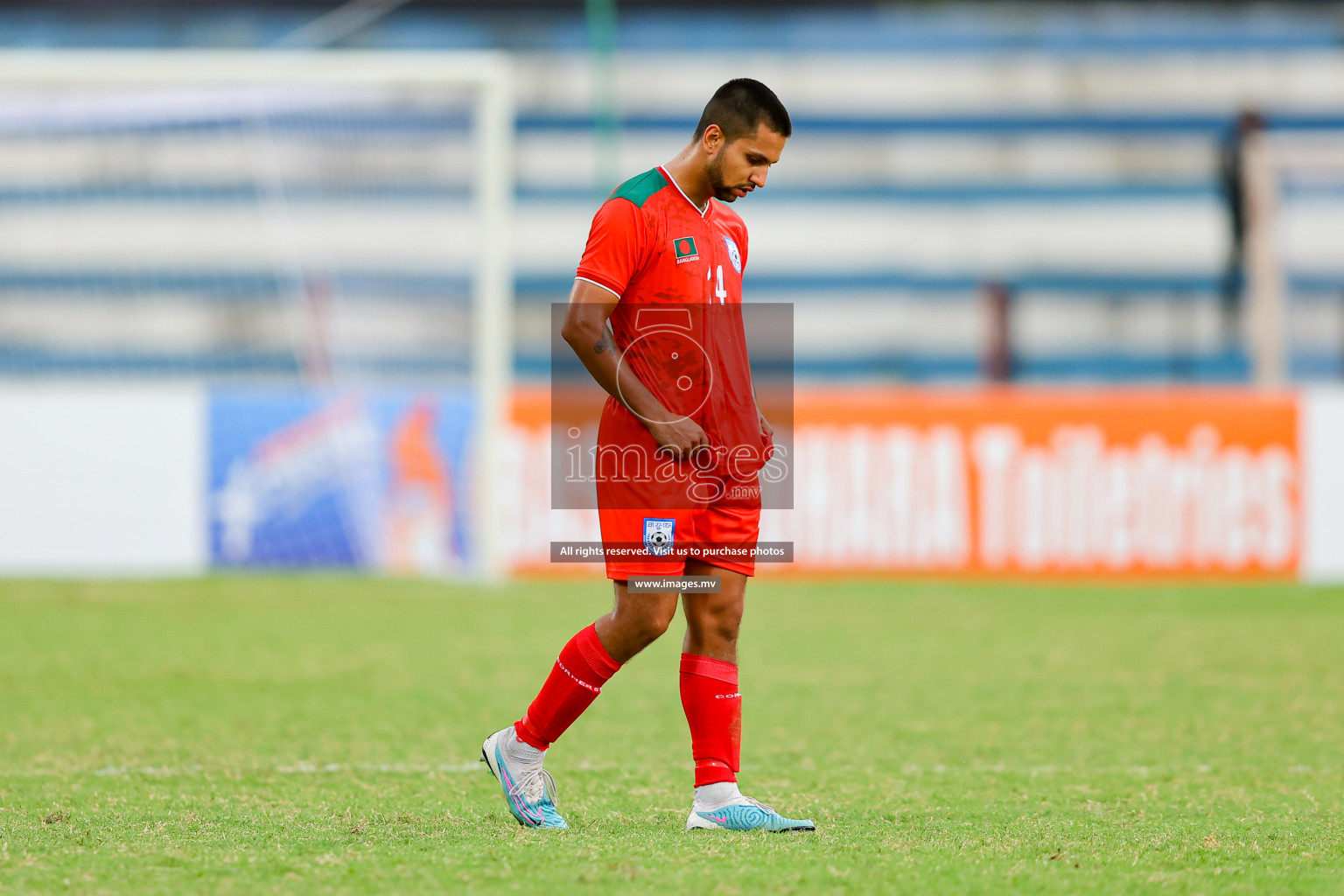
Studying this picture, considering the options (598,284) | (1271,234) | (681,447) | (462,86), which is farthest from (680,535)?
(1271,234)

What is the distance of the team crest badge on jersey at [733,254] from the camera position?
3.70 metres

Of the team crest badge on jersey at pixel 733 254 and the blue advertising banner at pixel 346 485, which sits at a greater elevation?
the team crest badge on jersey at pixel 733 254

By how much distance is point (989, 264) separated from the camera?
21.2 m

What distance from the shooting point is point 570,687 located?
3613 mm

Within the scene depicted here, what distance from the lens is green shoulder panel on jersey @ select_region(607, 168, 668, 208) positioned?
11.6 feet

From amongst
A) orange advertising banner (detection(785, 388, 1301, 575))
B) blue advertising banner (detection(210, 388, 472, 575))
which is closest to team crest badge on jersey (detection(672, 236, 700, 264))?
orange advertising banner (detection(785, 388, 1301, 575))

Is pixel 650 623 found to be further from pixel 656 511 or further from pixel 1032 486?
pixel 1032 486

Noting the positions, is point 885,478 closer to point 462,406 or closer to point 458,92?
point 462,406

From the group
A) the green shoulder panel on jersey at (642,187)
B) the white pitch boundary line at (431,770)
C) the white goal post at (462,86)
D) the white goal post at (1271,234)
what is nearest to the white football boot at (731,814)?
the white pitch boundary line at (431,770)

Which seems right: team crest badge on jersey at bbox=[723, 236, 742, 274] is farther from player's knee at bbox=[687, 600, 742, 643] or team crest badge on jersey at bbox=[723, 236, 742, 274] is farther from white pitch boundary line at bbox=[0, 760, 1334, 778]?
white pitch boundary line at bbox=[0, 760, 1334, 778]

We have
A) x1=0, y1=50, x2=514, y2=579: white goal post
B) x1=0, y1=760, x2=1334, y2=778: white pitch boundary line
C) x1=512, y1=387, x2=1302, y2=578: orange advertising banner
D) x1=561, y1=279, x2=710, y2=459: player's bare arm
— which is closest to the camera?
x1=561, y1=279, x2=710, y2=459: player's bare arm

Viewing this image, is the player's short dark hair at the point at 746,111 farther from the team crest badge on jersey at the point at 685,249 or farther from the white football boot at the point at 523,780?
the white football boot at the point at 523,780

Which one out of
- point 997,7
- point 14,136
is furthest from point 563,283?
point 14,136

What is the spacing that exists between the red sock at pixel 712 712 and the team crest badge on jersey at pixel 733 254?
3.00ft
